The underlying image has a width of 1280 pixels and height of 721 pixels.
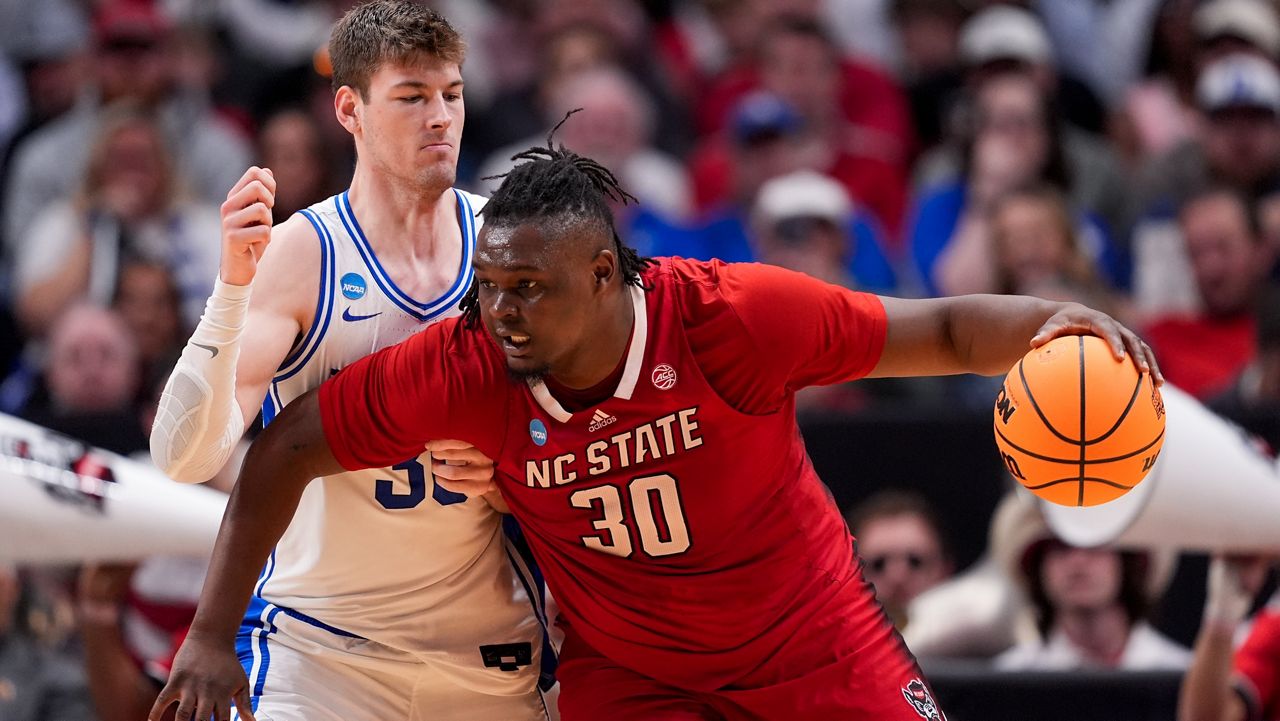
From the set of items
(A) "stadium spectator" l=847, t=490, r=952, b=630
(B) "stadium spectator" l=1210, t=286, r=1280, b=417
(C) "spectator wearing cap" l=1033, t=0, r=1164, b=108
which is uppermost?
(C) "spectator wearing cap" l=1033, t=0, r=1164, b=108

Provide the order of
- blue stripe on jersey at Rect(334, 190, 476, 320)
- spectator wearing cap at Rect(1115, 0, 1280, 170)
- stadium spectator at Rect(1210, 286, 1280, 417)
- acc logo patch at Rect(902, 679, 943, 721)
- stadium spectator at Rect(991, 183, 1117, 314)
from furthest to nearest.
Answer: spectator wearing cap at Rect(1115, 0, 1280, 170), stadium spectator at Rect(991, 183, 1117, 314), stadium spectator at Rect(1210, 286, 1280, 417), blue stripe on jersey at Rect(334, 190, 476, 320), acc logo patch at Rect(902, 679, 943, 721)

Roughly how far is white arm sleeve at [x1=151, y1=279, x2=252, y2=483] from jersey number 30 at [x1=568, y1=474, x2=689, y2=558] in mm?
783

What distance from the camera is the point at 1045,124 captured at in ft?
27.4

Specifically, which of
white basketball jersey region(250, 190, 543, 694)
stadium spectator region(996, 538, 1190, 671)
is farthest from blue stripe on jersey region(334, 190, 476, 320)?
stadium spectator region(996, 538, 1190, 671)

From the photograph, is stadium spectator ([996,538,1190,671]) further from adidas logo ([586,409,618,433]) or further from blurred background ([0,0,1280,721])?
adidas logo ([586,409,618,433])

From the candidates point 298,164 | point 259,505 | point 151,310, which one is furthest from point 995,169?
point 259,505

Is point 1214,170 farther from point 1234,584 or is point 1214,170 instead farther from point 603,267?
point 603,267

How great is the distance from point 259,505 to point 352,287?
1.81ft

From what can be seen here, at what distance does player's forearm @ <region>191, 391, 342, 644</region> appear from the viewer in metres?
3.94

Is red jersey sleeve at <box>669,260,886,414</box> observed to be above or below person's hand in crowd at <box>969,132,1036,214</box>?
below

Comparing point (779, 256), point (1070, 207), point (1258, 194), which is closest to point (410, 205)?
point (779, 256)

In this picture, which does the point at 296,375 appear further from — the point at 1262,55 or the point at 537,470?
the point at 1262,55

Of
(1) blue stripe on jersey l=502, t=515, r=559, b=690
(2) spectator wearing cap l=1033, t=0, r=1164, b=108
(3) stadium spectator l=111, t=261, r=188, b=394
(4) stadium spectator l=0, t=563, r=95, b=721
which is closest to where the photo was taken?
(1) blue stripe on jersey l=502, t=515, r=559, b=690

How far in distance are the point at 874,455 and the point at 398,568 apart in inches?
117
